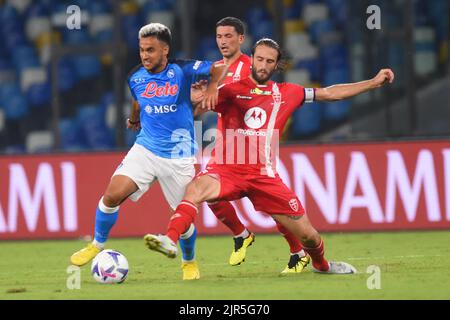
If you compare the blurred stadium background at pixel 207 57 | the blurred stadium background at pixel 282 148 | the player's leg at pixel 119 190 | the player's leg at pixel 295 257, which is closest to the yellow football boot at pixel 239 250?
the blurred stadium background at pixel 282 148

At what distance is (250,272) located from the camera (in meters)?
9.43

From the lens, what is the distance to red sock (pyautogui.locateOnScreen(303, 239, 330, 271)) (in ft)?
29.1

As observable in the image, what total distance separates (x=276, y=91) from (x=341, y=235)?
4.41 m

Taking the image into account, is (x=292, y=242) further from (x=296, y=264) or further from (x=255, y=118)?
(x=255, y=118)

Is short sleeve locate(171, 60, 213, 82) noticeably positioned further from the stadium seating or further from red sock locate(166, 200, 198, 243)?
the stadium seating

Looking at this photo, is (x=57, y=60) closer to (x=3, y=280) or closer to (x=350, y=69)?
(x=350, y=69)

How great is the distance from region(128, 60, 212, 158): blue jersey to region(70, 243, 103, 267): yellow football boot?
89 cm

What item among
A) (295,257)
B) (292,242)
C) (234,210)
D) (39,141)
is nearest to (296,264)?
(295,257)

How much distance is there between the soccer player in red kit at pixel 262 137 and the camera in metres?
8.72

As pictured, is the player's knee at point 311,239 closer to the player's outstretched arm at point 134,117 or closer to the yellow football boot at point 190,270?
the yellow football boot at point 190,270

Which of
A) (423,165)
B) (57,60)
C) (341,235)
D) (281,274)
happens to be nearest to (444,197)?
(423,165)

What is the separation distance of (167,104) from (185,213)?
107 cm

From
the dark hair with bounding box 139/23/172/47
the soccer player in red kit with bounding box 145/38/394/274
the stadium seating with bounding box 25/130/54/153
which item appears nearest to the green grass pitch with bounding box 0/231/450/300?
the soccer player in red kit with bounding box 145/38/394/274

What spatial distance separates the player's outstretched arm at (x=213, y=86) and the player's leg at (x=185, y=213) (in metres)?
0.59
